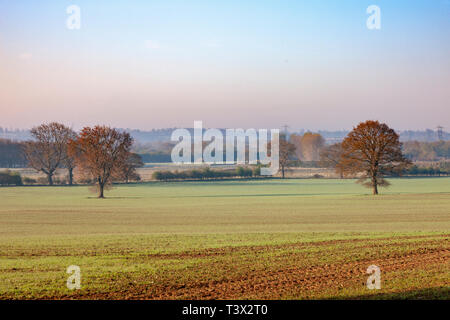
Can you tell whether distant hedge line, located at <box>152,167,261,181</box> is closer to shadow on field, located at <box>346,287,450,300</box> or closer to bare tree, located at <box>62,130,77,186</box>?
bare tree, located at <box>62,130,77,186</box>

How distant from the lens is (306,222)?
3522cm

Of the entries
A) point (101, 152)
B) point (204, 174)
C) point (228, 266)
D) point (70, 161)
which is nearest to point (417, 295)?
point (228, 266)

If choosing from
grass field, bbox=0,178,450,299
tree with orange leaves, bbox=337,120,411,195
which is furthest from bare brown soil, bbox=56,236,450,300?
tree with orange leaves, bbox=337,120,411,195

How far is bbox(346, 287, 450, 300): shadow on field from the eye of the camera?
11094 mm

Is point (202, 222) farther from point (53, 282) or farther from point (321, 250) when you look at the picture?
point (53, 282)

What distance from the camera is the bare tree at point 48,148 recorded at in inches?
3580

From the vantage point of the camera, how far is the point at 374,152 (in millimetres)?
63188

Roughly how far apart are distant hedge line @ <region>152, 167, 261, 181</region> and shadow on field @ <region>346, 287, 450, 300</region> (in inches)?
3644

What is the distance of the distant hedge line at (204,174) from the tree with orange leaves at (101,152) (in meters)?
34.1

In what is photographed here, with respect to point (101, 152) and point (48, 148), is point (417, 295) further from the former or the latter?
point (48, 148)

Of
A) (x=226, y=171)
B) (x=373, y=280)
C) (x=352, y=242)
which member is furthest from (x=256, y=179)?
(x=373, y=280)

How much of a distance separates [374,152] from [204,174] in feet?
163
